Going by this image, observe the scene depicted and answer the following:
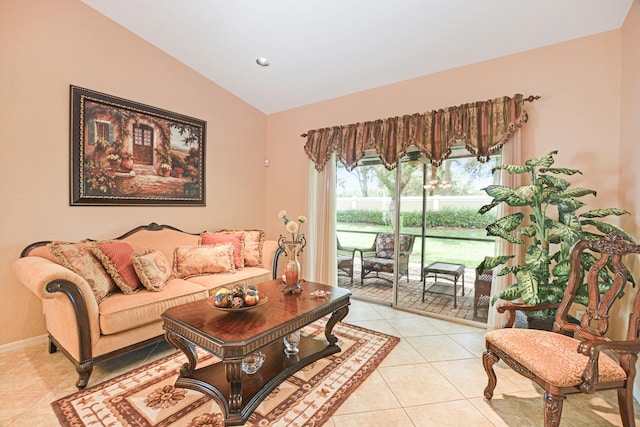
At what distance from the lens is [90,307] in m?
2.04

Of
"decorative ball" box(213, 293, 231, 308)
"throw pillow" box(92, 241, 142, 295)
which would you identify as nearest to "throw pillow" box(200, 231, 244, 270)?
"throw pillow" box(92, 241, 142, 295)

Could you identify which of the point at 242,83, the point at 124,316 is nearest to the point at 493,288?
the point at 124,316

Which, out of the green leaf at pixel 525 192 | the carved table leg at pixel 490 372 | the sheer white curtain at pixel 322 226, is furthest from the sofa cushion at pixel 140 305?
the green leaf at pixel 525 192

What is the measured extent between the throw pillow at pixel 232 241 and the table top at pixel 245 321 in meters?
1.34

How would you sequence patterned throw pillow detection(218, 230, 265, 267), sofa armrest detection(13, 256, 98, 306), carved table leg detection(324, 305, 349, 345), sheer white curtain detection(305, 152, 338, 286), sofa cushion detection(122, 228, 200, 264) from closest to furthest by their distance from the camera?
1. sofa armrest detection(13, 256, 98, 306)
2. carved table leg detection(324, 305, 349, 345)
3. sofa cushion detection(122, 228, 200, 264)
4. patterned throw pillow detection(218, 230, 265, 267)
5. sheer white curtain detection(305, 152, 338, 286)

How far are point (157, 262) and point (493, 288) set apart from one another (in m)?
3.53

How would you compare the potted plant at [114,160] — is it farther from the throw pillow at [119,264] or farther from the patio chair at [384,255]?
the patio chair at [384,255]

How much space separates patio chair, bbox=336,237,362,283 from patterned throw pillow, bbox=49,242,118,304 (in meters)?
2.90

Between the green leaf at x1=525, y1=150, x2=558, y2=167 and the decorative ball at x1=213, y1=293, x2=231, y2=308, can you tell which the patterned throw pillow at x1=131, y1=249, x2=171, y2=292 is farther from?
the green leaf at x1=525, y1=150, x2=558, y2=167

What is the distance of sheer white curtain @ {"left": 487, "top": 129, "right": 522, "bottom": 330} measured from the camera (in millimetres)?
2885

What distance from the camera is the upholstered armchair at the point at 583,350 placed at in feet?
4.71

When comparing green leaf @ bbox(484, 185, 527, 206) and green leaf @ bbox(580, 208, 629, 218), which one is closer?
green leaf @ bbox(580, 208, 629, 218)

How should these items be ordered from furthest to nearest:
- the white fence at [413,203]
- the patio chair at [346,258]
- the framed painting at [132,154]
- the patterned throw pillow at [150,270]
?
1. the patio chair at [346,258]
2. the white fence at [413,203]
3. the framed painting at [132,154]
4. the patterned throw pillow at [150,270]

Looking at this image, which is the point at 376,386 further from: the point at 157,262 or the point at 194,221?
the point at 194,221
